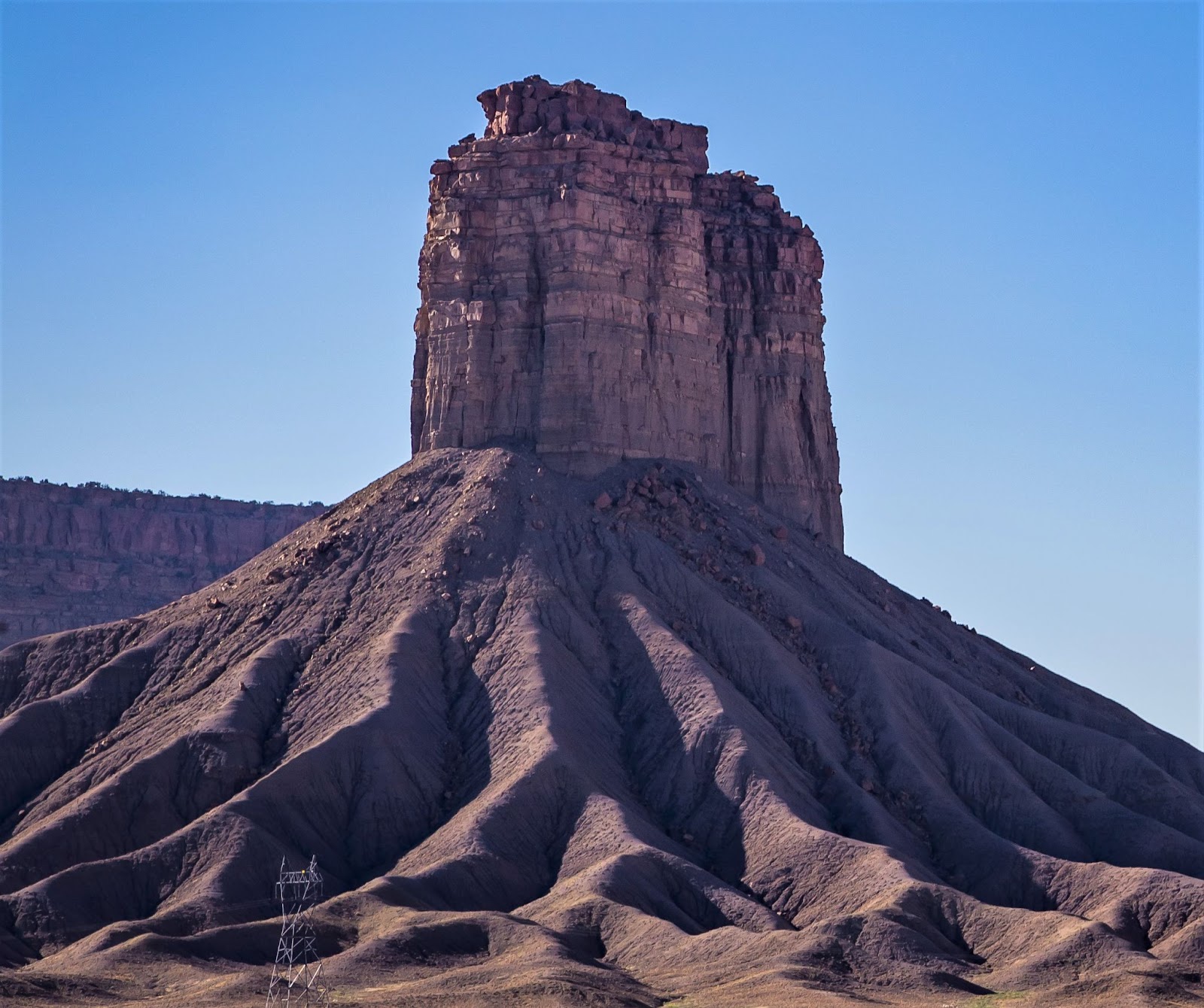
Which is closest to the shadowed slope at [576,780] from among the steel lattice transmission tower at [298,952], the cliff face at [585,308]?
the steel lattice transmission tower at [298,952]

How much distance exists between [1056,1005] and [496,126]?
58653 millimetres

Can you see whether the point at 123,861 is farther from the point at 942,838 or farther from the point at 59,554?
the point at 59,554

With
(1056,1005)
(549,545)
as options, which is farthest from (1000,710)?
(1056,1005)

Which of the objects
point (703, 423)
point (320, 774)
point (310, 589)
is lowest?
point (320, 774)

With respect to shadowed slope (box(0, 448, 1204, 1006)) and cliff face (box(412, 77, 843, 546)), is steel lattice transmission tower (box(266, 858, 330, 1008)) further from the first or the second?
cliff face (box(412, 77, 843, 546))

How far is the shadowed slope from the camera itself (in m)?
98.0

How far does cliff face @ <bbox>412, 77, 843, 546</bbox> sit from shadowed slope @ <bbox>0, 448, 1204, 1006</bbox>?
10.2 feet

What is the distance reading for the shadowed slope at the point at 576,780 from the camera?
9800cm

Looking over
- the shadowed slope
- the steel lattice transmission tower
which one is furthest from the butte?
the steel lattice transmission tower

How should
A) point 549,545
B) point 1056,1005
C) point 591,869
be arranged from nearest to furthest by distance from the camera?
point 1056,1005
point 591,869
point 549,545

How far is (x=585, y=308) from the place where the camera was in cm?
12838

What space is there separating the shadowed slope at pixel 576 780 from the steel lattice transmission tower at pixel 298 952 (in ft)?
3.32

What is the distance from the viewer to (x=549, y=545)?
12275 centimetres

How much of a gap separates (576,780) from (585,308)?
28366 mm
